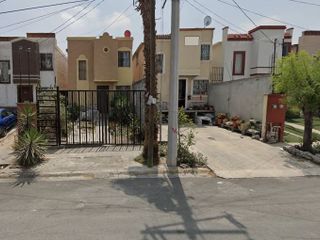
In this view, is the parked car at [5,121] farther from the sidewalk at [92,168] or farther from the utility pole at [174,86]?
the utility pole at [174,86]

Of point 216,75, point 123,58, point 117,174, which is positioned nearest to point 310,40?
point 216,75

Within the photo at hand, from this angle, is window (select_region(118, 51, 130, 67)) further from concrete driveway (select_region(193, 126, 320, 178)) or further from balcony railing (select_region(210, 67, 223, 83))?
concrete driveway (select_region(193, 126, 320, 178))

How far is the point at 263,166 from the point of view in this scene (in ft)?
29.0

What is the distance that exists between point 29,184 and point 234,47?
67.6 ft

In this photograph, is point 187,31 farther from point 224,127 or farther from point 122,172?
point 122,172

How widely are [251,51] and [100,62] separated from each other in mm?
12288

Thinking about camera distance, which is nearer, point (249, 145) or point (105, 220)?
point (105, 220)

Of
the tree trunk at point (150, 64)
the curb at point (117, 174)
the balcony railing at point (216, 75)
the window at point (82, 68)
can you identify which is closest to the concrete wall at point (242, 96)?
the balcony railing at point (216, 75)

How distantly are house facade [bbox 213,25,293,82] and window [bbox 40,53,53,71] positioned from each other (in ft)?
44.7

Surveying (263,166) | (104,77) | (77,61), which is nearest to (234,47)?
(104,77)

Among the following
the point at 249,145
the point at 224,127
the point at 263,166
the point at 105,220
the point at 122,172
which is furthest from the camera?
the point at 224,127

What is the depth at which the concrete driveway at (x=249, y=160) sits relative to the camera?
8211 mm

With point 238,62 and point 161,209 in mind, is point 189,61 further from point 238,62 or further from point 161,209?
point 161,209

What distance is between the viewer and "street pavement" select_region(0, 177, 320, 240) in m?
4.54
